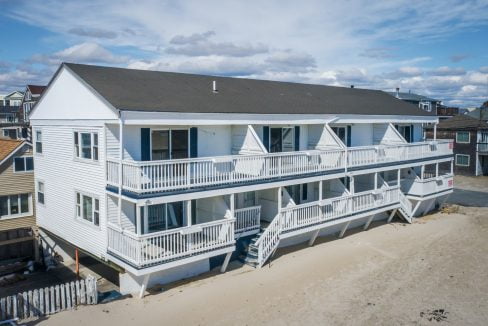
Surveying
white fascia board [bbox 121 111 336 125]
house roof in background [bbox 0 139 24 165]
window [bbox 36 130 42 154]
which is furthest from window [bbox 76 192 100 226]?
house roof in background [bbox 0 139 24 165]

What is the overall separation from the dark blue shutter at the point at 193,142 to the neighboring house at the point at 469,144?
122 ft

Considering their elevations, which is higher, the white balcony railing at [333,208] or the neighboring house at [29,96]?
the neighboring house at [29,96]

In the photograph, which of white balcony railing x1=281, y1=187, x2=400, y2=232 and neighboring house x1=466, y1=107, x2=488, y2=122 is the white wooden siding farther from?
neighboring house x1=466, y1=107, x2=488, y2=122

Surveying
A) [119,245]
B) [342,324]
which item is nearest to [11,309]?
[119,245]

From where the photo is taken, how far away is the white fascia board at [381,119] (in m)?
24.0

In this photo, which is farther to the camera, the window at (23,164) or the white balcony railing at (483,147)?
the white balcony railing at (483,147)

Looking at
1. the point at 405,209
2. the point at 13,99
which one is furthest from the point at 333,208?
the point at 13,99

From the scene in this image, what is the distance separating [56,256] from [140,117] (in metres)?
9.95

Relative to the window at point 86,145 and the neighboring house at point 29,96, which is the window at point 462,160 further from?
the neighboring house at point 29,96

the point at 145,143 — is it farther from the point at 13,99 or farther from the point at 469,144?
the point at 13,99

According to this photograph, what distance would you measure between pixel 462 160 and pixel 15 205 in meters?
43.2

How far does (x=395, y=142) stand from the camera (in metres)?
26.9

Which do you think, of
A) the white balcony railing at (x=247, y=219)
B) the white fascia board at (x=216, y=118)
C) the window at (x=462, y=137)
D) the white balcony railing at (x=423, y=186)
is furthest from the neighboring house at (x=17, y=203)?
the window at (x=462, y=137)

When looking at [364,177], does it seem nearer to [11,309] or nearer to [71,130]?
[71,130]
